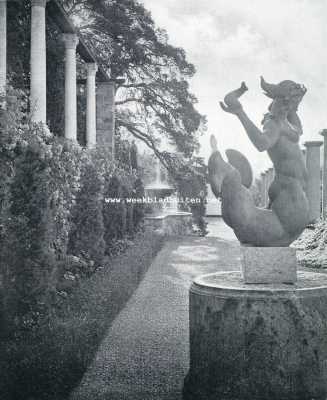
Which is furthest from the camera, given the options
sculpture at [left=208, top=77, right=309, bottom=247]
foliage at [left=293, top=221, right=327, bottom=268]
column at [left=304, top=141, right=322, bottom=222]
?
column at [left=304, top=141, right=322, bottom=222]

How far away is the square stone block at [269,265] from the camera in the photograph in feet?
13.6

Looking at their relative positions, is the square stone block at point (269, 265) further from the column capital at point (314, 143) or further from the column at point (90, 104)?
the column at point (90, 104)

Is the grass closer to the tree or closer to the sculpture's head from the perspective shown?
the sculpture's head

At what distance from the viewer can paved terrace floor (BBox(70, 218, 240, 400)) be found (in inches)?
164

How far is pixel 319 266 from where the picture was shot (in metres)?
10.7

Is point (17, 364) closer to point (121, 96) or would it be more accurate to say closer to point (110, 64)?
point (110, 64)

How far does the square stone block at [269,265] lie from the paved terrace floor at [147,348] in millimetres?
1118

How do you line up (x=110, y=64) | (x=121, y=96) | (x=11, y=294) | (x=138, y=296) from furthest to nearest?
(x=121, y=96)
(x=110, y=64)
(x=138, y=296)
(x=11, y=294)

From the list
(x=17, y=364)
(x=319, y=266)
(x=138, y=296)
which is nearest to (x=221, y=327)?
(x=17, y=364)

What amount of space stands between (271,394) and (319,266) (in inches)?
297

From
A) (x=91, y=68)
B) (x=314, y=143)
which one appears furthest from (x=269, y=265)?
(x=91, y=68)

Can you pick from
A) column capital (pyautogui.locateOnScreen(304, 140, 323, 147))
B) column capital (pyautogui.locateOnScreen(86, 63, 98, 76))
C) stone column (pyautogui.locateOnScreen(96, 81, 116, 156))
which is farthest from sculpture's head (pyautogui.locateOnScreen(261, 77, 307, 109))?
stone column (pyautogui.locateOnScreen(96, 81, 116, 156))

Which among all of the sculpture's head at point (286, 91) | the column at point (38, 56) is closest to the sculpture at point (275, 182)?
the sculpture's head at point (286, 91)

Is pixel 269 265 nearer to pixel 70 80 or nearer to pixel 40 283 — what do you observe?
pixel 40 283
